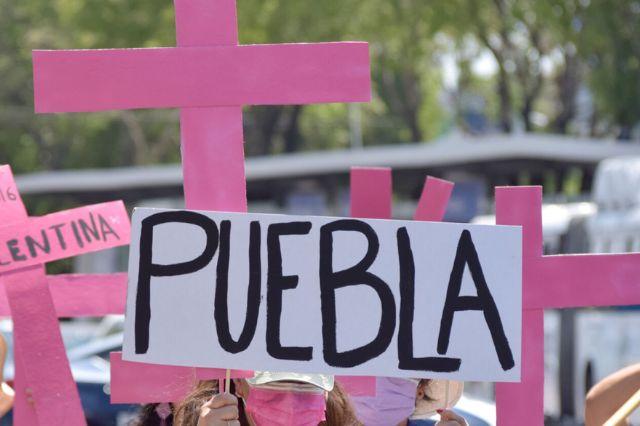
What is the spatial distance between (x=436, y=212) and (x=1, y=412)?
1.36m

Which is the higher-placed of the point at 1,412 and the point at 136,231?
the point at 136,231

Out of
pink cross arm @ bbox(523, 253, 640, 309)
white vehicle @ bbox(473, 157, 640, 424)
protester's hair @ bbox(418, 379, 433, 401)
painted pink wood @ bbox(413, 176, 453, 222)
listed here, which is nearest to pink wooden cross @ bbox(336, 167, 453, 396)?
painted pink wood @ bbox(413, 176, 453, 222)

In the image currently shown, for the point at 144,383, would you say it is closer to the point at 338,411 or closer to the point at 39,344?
the point at 39,344

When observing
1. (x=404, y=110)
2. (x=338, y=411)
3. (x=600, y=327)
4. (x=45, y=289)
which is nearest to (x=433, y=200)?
(x=338, y=411)

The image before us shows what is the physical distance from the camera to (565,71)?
29.4 metres

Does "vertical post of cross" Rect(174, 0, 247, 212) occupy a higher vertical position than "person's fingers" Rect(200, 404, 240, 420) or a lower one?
higher

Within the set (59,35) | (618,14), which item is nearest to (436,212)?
(618,14)

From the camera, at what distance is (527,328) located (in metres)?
3.37

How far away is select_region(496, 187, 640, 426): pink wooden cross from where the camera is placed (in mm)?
3338

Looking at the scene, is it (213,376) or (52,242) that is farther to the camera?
(52,242)

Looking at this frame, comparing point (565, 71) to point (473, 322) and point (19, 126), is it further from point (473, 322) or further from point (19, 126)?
point (473, 322)

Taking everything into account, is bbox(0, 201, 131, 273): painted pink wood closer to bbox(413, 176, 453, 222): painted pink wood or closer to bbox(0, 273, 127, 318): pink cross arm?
bbox(0, 273, 127, 318): pink cross arm

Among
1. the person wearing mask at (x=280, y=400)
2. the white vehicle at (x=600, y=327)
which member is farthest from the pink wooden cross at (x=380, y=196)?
the white vehicle at (x=600, y=327)

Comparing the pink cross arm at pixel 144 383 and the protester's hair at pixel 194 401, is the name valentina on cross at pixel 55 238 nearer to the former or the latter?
the pink cross arm at pixel 144 383
